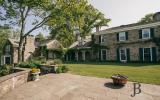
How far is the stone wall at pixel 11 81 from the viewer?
10989mm

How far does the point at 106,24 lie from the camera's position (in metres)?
54.1

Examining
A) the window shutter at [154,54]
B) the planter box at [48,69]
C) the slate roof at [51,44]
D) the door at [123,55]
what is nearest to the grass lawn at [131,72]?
the planter box at [48,69]

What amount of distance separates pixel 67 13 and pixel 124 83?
47.6ft

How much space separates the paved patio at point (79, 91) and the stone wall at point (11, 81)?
33 centimetres

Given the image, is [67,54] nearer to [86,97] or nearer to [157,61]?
[157,61]

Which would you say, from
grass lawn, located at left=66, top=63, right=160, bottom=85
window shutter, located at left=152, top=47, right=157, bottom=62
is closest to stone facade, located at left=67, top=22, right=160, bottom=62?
window shutter, located at left=152, top=47, right=157, bottom=62

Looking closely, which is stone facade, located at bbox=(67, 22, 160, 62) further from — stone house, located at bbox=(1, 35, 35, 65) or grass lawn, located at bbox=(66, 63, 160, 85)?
stone house, located at bbox=(1, 35, 35, 65)

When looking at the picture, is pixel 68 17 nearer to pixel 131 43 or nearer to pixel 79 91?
pixel 131 43

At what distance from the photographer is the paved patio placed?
33.0 feet

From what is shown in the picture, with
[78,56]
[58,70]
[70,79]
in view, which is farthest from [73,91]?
[78,56]

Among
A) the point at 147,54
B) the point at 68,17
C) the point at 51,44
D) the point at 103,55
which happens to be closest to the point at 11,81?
the point at 68,17

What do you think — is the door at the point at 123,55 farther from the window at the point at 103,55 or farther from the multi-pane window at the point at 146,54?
the window at the point at 103,55

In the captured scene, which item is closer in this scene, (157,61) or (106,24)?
(157,61)

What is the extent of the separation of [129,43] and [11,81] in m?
22.2
